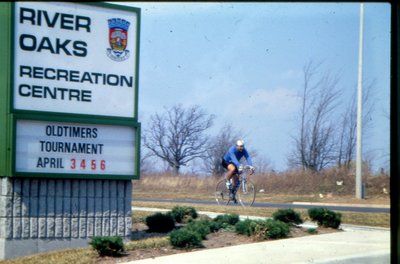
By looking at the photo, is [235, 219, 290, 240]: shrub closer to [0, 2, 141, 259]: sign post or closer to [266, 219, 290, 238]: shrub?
[266, 219, 290, 238]: shrub

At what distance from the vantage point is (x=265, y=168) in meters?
30.8

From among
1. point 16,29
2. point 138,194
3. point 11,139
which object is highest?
point 16,29

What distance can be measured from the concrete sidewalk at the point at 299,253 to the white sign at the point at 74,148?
216 centimetres

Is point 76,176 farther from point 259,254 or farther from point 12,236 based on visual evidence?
point 259,254

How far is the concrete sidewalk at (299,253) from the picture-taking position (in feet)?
30.9

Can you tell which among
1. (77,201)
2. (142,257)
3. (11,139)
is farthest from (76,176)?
(142,257)

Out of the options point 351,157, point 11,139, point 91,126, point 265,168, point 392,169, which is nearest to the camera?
point 392,169

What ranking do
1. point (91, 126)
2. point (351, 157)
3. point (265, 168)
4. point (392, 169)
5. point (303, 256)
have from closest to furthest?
point (392, 169)
point (303, 256)
point (91, 126)
point (351, 157)
point (265, 168)

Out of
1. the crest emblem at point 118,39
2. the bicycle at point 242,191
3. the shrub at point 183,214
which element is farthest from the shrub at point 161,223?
the bicycle at point 242,191

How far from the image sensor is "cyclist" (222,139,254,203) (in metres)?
16.1

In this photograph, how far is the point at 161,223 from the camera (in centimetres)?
1259

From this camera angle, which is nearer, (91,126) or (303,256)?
(303,256)

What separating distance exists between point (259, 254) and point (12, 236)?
12.2 feet

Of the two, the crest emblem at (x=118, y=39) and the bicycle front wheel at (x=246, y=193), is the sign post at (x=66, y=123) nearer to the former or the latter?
Result: the crest emblem at (x=118, y=39)
